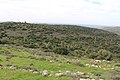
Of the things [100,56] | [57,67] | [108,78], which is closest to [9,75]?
[57,67]

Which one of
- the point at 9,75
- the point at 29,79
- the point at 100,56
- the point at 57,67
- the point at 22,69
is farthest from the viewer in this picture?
the point at 100,56

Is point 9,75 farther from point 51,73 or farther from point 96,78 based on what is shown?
point 96,78

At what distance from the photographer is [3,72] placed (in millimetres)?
23109

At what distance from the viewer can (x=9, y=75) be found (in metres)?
22.2

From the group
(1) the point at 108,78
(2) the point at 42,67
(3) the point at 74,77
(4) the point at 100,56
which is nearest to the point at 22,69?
(2) the point at 42,67

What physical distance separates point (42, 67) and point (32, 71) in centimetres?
363

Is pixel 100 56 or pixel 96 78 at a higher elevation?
pixel 96 78

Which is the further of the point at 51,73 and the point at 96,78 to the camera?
the point at 51,73

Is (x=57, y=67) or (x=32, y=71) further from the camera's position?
(x=57, y=67)

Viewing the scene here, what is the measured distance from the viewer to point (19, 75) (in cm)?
2219

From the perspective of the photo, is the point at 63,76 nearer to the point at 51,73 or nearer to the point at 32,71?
the point at 51,73

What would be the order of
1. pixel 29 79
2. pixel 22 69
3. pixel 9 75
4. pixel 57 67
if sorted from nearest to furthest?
pixel 29 79 < pixel 9 75 < pixel 22 69 < pixel 57 67

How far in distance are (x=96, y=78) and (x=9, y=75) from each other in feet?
22.4

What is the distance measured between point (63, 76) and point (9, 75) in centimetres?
431
